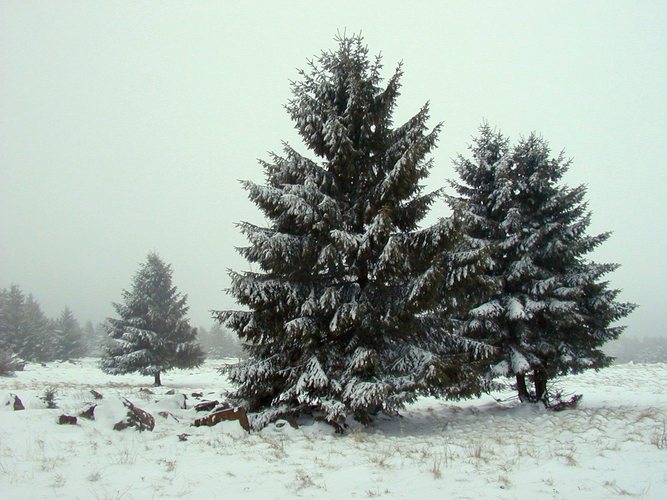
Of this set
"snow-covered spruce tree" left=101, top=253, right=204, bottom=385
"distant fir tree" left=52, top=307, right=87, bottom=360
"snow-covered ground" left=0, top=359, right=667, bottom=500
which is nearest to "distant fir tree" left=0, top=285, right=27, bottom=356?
"distant fir tree" left=52, top=307, right=87, bottom=360

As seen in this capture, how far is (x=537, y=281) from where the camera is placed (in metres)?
11.9

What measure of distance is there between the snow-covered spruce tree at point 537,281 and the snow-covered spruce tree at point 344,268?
10.1 ft

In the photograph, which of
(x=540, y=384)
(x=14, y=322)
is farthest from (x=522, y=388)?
(x=14, y=322)

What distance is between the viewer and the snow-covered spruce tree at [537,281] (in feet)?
38.2

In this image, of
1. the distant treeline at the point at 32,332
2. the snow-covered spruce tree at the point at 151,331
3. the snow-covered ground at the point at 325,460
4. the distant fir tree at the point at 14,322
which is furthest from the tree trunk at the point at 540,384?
the distant fir tree at the point at 14,322

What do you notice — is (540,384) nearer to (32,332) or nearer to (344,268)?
(344,268)

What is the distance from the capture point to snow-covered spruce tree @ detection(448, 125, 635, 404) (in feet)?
38.2

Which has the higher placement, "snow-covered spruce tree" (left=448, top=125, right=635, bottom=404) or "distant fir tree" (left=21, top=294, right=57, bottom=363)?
"snow-covered spruce tree" (left=448, top=125, right=635, bottom=404)

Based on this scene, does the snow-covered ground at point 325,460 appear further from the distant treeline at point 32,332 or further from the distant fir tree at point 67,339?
the distant fir tree at point 67,339

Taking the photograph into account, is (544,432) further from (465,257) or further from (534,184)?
(534,184)

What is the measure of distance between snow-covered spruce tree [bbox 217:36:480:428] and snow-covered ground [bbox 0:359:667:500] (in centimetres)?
115

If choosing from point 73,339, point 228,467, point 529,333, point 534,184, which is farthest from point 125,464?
point 73,339

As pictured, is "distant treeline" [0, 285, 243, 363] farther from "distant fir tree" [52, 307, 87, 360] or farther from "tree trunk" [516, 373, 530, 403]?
"tree trunk" [516, 373, 530, 403]

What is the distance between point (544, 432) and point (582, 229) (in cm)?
718
